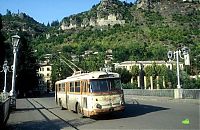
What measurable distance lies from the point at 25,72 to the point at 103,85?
192 feet

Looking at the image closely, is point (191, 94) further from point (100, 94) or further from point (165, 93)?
point (100, 94)

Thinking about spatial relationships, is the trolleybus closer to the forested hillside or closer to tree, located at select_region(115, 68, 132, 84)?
tree, located at select_region(115, 68, 132, 84)

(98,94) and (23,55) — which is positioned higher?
(23,55)

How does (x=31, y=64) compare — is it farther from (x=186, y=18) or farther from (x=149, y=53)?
(x=186, y=18)

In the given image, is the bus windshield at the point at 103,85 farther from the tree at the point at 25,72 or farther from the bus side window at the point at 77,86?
the tree at the point at 25,72

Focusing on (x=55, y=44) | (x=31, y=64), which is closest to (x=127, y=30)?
(x=55, y=44)

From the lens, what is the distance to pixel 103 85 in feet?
61.6

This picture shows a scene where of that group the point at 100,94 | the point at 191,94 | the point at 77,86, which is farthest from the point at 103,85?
the point at 191,94

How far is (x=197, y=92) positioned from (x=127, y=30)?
157 metres

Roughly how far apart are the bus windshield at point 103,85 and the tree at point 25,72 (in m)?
56.9

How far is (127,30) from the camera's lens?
184750 mm

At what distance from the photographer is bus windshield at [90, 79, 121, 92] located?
18672mm

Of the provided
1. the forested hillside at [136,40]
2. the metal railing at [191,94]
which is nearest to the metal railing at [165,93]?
the metal railing at [191,94]

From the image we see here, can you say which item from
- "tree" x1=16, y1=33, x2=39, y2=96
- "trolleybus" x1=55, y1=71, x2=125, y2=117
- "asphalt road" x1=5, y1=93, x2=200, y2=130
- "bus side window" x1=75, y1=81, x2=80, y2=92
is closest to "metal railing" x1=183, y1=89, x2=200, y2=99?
"asphalt road" x1=5, y1=93, x2=200, y2=130
